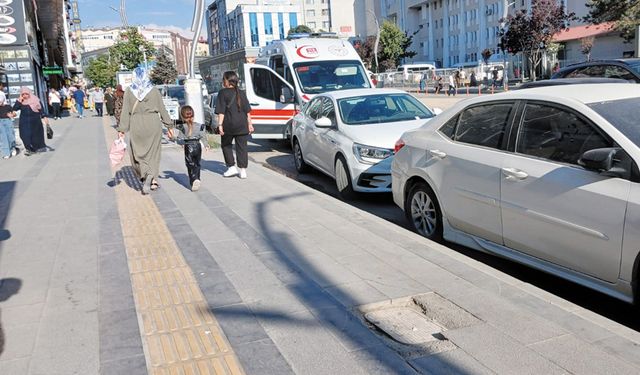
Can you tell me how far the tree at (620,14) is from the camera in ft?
122

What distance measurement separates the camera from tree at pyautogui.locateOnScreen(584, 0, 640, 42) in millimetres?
37125

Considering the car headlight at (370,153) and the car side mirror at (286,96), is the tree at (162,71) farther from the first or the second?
the car headlight at (370,153)

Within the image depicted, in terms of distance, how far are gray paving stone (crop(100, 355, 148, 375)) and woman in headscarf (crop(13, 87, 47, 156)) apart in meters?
12.6

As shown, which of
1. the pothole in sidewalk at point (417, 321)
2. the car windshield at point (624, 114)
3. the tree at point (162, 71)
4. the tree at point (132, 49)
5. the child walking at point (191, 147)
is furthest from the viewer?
the tree at point (162, 71)

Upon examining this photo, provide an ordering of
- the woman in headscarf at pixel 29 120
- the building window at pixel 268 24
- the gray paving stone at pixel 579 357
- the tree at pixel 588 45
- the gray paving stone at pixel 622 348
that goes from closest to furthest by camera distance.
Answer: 1. the gray paving stone at pixel 579 357
2. the gray paving stone at pixel 622 348
3. the woman in headscarf at pixel 29 120
4. the tree at pixel 588 45
5. the building window at pixel 268 24

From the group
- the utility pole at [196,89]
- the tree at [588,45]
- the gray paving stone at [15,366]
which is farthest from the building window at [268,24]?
the gray paving stone at [15,366]

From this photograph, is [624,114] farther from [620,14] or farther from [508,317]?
[620,14]

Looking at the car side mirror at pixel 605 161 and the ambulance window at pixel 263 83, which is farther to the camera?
the ambulance window at pixel 263 83

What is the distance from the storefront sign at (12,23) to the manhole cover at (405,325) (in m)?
25.9

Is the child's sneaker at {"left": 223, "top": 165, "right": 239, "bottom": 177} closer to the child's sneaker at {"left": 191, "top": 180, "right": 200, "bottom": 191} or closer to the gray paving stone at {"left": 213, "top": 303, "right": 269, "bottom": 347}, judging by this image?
the child's sneaker at {"left": 191, "top": 180, "right": 200, "bottom": 191}

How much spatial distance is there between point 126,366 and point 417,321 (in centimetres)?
187

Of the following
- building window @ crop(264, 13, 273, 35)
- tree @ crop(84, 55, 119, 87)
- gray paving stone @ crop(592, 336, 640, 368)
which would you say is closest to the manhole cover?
gray paving stone @ crop(592, 336, 640, 368)

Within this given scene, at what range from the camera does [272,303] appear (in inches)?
164

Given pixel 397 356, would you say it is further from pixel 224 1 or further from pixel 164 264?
pixel 224 1
